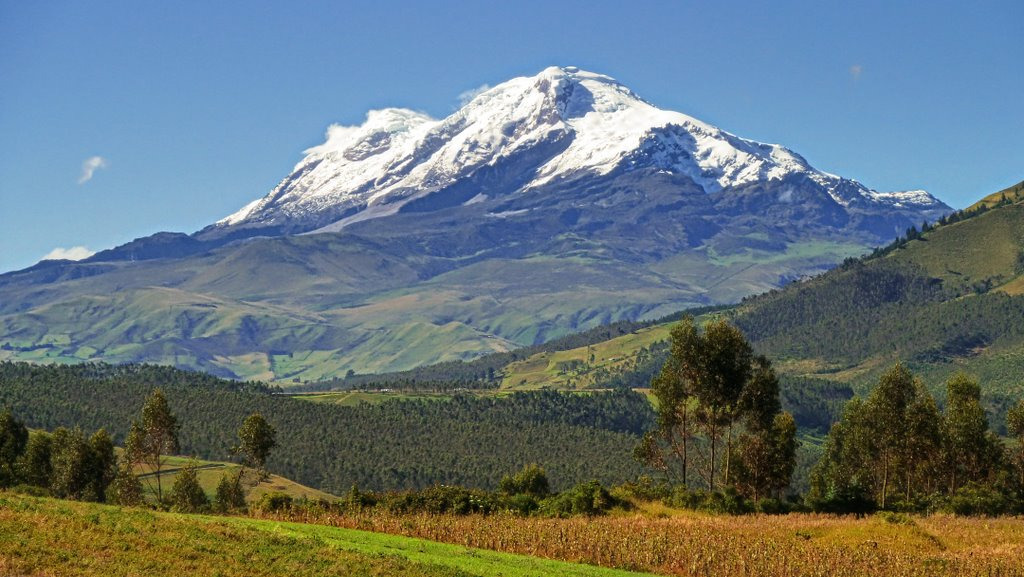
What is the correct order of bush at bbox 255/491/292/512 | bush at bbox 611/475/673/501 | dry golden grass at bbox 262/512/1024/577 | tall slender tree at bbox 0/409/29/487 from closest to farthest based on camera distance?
1. dry golden grass at bbox 262/512/1024/577
2. bush at bbox 255/491/292/512
3. bush at bbox 611/475/673/501
4. tall slender tree at bbox 0/409/29/487

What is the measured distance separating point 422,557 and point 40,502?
23.5 metres

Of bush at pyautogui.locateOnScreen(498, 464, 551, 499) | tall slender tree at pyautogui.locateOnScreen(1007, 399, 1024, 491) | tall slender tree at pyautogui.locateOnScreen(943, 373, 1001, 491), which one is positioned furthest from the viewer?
bush at pyautogui.locateOnScreen(498, 464, 551, 499)

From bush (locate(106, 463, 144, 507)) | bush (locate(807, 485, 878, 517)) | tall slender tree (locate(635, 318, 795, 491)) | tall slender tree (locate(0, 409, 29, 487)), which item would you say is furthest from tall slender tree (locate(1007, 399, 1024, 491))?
tall slender tree (locate(0, 409, 29, 487))

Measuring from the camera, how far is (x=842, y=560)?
230 feet

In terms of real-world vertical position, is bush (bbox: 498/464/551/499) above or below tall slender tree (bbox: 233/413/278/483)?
below

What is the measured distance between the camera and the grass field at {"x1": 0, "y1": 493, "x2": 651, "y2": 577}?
5191 cm

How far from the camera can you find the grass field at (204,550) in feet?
170

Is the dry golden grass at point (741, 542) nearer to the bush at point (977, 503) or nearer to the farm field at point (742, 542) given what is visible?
the farm field at point (742, 542)

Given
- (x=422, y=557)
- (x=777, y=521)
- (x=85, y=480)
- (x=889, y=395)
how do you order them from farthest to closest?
1. (x=85, y=480)
2. (x=889, y=395)
3. (x=777, y=521)
4. (x=422, y=557)

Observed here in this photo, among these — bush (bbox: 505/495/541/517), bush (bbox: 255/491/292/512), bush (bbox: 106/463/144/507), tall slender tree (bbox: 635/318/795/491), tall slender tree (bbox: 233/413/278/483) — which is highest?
tall slender tree (bbox: 635/318/795/491)

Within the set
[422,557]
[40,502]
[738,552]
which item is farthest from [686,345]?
[40,502]

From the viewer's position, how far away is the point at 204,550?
188 ft

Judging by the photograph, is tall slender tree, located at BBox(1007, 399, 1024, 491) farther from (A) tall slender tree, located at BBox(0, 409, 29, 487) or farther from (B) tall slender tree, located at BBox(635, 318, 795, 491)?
(A) tall slender tree, located at BBox(0, 409, 29, 487)

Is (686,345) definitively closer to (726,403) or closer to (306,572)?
(726,403)
